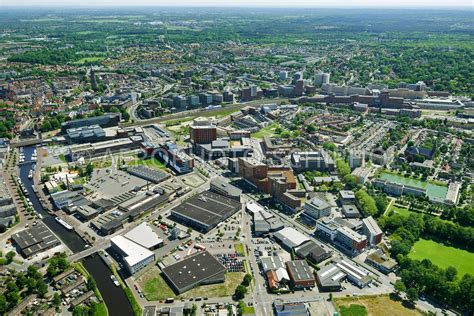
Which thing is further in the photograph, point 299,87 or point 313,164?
point 299,87

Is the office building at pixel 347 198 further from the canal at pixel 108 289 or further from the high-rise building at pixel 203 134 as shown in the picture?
the canal at pixel 108 289

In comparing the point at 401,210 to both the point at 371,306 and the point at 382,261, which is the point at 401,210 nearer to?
the point at 382,261

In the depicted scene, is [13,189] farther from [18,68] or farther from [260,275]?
[18,68]

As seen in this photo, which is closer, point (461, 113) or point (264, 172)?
point (264, 172)

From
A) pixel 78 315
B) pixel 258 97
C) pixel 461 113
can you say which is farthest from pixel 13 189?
pixel 461 113

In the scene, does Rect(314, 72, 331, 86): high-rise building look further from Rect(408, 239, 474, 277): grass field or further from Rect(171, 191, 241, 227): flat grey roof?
Rect(408, 239, 474, 277): grass field

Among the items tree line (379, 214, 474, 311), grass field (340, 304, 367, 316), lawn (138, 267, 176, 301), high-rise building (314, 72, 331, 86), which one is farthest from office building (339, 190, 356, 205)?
high-rise building (314, 72, 331, 86)

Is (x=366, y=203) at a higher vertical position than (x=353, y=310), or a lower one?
higher

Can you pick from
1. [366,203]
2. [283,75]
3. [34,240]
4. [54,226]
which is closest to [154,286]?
[34,240]
